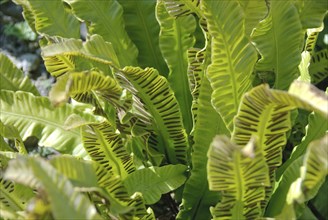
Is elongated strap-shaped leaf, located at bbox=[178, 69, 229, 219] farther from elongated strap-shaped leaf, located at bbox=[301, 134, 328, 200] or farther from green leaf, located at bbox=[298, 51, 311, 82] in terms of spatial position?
elongated strap-shaped leaf, located at bbox=[301, 134, 328, 200]

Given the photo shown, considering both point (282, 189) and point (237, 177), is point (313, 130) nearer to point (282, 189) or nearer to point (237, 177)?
point (282, 189)

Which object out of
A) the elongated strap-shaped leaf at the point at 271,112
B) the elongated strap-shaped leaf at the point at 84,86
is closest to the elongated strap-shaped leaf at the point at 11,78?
the elongated strap-shaped leaf at the point at 84,86

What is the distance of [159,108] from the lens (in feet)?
4.79

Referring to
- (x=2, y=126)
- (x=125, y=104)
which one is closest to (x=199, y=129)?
(x=125, y=104)

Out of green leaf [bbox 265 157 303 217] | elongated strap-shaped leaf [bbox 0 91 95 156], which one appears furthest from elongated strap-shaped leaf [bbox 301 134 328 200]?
elongated strap-shaped leaf [bbox 0 91 95 156]

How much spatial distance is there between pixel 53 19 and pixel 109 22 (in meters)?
0.14

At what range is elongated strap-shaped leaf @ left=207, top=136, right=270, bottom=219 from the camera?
3.35 ft

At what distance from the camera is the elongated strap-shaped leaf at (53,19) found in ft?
5.07

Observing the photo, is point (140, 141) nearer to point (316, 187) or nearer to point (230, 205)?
point (230, 205)

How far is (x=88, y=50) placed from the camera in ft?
4.04

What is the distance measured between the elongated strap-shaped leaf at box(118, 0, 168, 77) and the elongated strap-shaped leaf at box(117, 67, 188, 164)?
251 millimetres

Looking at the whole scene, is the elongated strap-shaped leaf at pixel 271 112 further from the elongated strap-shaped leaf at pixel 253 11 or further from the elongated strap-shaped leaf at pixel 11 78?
the elongated strap-shaped leaf at pixel 11 78

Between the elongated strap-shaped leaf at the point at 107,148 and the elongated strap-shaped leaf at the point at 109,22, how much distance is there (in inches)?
12.9

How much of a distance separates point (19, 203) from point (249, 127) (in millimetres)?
→ 528
